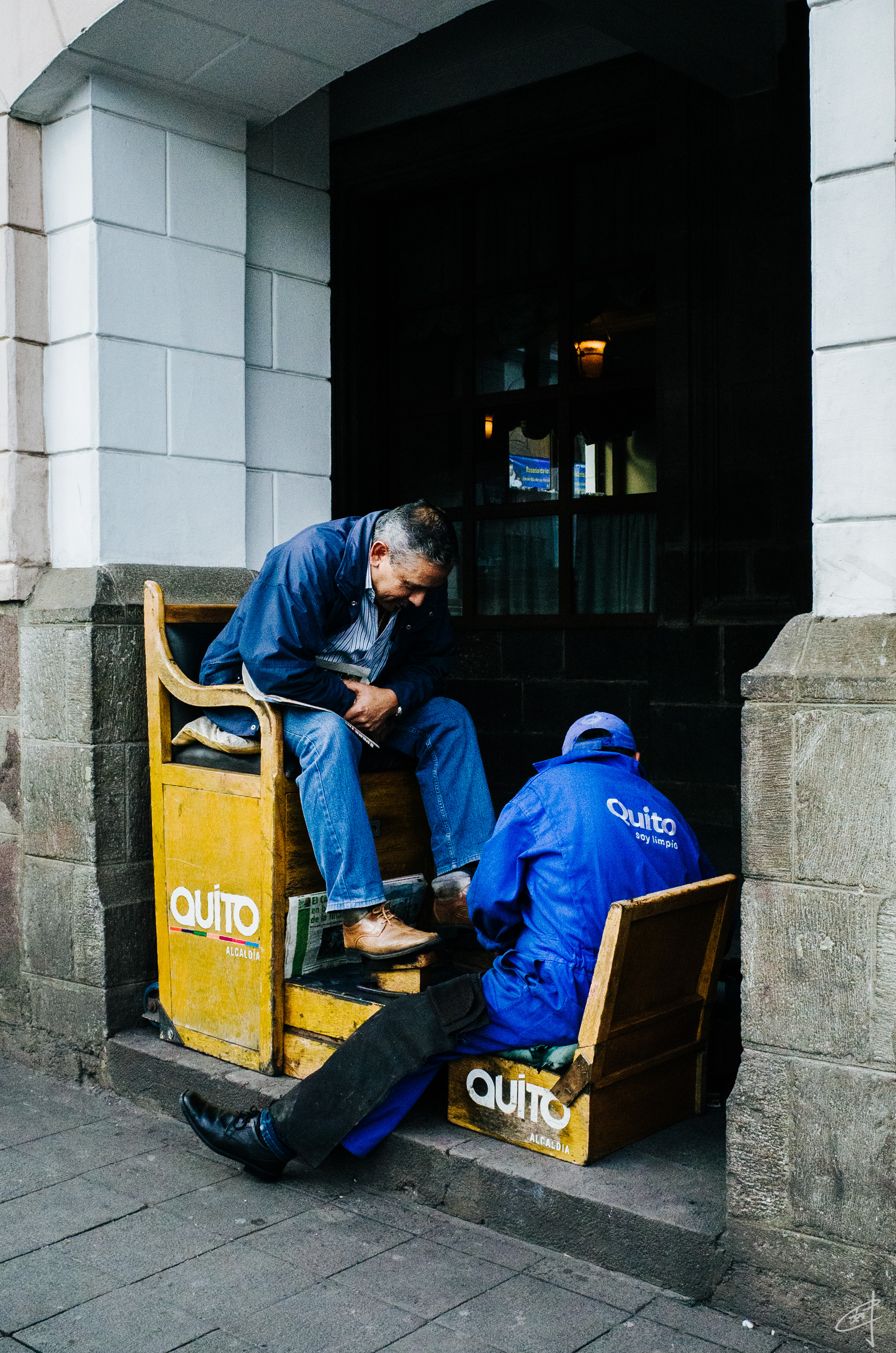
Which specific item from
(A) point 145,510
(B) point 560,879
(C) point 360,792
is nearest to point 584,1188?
(B) point 560,879

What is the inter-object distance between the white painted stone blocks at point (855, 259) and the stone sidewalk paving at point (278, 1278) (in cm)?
231

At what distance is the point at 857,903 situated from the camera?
2.78 meters

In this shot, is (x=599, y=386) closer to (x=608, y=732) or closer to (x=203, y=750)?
(x=203, y=750)

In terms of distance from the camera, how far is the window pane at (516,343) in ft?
25.0

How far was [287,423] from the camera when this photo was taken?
5176 mm

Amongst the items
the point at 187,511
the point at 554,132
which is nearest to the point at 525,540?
the point at 554,132

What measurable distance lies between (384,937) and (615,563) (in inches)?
159

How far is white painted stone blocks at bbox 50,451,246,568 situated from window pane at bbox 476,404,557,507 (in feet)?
10.2

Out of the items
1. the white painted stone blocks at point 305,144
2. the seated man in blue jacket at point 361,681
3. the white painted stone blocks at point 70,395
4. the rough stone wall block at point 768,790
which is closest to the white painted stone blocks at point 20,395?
the white painted stone blocks at point 70,395

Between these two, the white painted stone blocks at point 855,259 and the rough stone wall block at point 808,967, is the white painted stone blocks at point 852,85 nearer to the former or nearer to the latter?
the white painted stone blocks at point 855,259

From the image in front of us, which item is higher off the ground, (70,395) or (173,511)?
(70,395)

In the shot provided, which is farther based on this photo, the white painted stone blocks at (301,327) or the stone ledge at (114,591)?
the white painted stone blocks at (301,327)

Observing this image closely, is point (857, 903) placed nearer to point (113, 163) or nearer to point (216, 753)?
point (216, 753)

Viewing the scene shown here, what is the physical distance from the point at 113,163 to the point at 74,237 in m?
0.30
